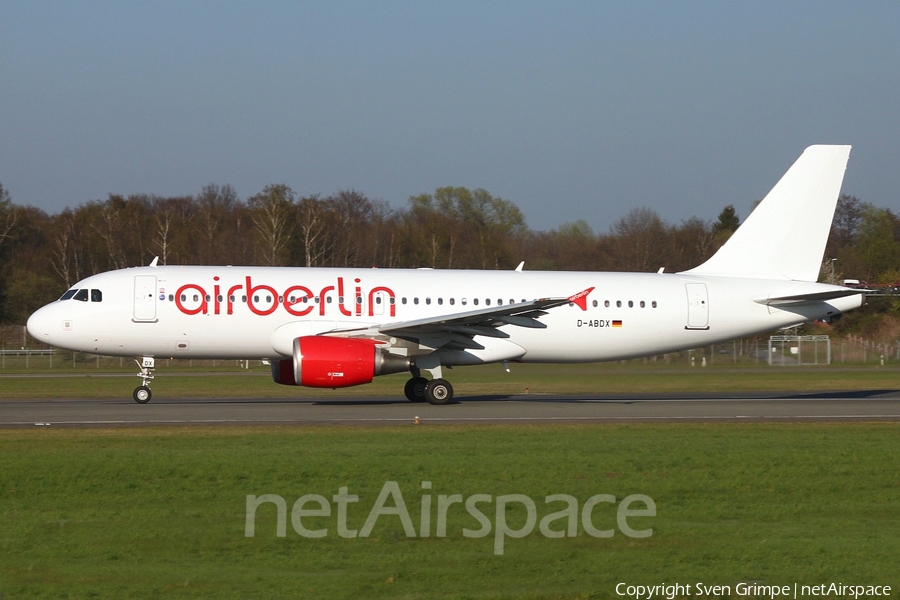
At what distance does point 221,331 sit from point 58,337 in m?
3.86

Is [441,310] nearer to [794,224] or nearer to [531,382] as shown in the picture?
[531,382]

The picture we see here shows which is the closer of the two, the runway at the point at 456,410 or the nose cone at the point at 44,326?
the runway at the point at 456,410

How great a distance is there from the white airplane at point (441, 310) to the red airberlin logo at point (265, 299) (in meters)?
0.03

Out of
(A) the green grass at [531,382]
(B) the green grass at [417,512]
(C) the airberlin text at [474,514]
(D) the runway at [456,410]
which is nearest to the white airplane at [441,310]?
(D) the runway at [456,410]

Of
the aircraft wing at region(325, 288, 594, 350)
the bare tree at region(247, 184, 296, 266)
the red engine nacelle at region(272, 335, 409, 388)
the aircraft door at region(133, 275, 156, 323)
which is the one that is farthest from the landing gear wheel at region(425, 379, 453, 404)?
the bare tree at region(247, 184, 296, 266)

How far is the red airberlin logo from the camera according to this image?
24078mm

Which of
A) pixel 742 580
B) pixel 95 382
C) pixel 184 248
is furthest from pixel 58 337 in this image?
pixel 184 248

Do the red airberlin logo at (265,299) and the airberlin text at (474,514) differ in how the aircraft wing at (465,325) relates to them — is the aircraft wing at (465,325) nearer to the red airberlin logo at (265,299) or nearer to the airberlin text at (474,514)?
the red airberlin logo at (265,299)

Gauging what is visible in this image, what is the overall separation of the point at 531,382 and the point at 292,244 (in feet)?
126

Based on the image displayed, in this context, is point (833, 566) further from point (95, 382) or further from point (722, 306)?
point (95, 382)

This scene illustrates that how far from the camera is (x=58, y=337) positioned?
24172mm

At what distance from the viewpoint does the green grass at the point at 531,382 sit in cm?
2859

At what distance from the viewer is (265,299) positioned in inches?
952

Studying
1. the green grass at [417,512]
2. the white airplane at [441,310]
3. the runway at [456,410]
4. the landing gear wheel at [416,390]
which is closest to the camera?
the green grass at [417,512]
